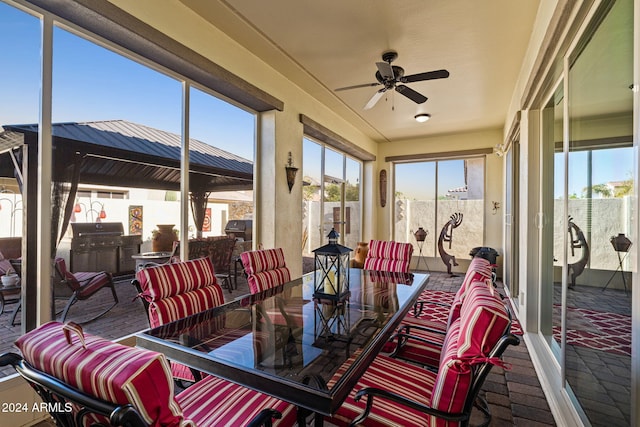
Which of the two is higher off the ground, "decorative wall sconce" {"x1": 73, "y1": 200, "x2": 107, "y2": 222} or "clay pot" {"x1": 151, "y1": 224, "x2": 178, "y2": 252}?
"decorative wall sconce" {"x1": 73, "y1": 200, "x2": 107, "y2": 222}

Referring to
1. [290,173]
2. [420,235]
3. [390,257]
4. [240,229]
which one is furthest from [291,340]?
[420,235]

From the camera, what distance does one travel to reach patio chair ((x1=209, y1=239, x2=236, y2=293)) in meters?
3.56

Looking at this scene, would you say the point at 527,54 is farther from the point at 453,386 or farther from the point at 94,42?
the point at 94,42

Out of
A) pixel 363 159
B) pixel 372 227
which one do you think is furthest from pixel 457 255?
pixel 363 159

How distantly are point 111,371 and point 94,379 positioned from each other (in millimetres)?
48

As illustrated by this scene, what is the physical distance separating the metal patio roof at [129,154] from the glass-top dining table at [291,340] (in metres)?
1.54

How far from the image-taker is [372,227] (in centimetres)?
733

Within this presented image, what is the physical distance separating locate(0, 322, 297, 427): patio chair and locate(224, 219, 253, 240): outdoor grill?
2.90m

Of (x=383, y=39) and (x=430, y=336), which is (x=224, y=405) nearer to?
(x=430, y=336)

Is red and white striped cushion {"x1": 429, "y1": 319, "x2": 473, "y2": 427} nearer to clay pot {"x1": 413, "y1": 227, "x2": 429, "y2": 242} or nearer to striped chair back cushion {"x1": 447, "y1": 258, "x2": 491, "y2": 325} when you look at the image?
striped chair back cushion {"x1": 447, "y1": 258, "x2": 491, "y2": 325}

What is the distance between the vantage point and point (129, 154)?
9.02ft

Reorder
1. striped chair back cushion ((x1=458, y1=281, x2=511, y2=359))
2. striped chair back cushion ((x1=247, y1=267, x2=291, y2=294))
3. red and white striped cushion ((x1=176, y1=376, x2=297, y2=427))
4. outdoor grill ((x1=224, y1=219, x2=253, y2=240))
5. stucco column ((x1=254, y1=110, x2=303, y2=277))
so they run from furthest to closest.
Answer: stucco column ((x1=254, y1=110, x2=303, y2=277)), outdoor grill ((x1=224, y1=219, x2=253, y2=240)), striped chair back cushion ((x1=247, y1=267, x2=291, y2=294)), red and white striped cushion ((x1=176, y1=376, x2=297, y2=427)), striped chair back cushion ((x1=458, y1=281, x2=511, y2=359))

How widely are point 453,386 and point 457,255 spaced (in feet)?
21.0

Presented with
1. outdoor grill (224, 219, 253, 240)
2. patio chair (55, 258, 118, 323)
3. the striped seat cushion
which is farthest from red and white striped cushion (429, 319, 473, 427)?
outdoor grill (224, 219, 253, 240)
